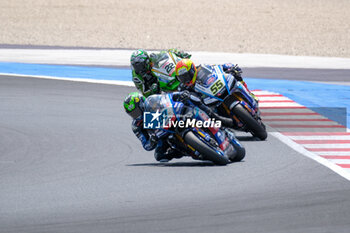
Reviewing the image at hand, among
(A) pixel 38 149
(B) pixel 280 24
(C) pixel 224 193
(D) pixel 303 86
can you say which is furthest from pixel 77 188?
(B) pixel 280 24

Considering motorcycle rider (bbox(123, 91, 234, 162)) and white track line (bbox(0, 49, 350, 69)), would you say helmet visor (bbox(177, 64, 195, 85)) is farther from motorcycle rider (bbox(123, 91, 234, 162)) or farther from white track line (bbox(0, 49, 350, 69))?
white track line (bbox(0, 49, 350, 69))

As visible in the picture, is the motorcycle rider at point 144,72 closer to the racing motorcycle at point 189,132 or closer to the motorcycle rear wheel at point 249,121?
the motorcycle rear wheel at point 249,121

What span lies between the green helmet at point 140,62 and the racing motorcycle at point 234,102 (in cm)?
184

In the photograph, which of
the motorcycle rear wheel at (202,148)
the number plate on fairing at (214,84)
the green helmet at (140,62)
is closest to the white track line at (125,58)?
Result: the green helmet at (140,62)

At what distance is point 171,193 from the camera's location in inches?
349

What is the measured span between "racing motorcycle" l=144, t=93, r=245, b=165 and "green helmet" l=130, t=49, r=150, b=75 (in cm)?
355

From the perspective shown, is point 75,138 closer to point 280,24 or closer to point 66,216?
point 66,216

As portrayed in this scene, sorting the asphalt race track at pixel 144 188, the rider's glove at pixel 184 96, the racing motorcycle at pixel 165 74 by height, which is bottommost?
the asphalt race track at pixel 144 188

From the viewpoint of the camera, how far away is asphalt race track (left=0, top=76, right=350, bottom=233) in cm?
730

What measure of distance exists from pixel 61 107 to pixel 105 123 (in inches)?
117

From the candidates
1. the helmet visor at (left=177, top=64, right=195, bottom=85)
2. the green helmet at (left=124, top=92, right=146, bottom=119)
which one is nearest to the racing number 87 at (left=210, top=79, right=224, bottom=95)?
the helmet visor at (left=177, top=64, right=195, bottom=85)

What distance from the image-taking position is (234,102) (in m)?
13.3

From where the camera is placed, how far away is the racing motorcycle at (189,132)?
10.5 metres

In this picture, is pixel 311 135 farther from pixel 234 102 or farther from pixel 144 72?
pixel 144 72
